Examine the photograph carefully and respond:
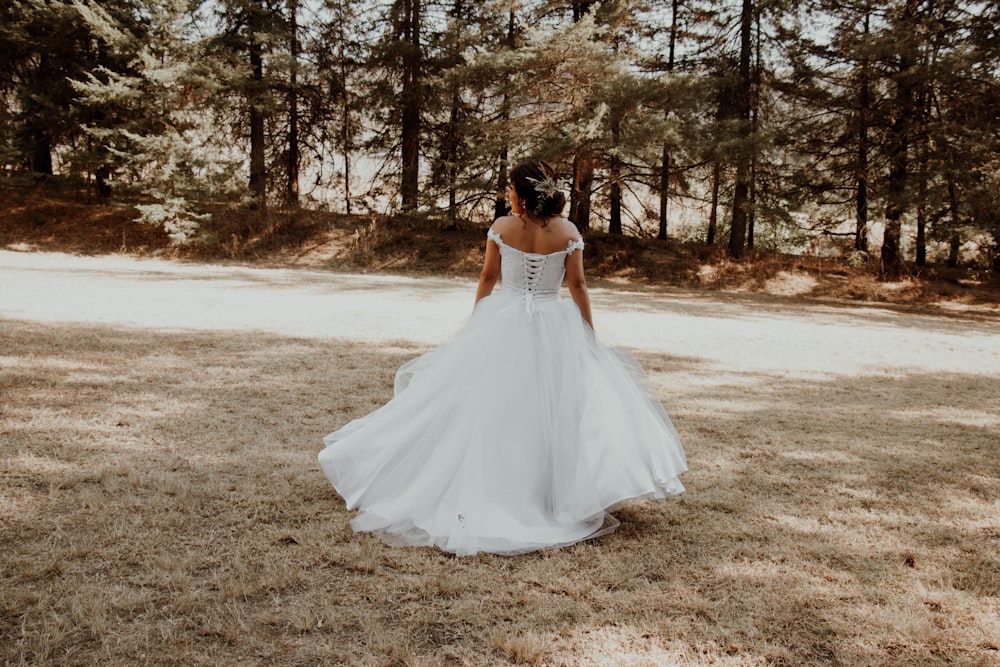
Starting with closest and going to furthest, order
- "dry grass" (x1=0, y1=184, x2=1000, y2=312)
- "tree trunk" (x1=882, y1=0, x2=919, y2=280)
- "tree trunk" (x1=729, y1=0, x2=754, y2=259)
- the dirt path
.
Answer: the dirt path
"tree trunk" (x1=882, y1=0, x2=919, y2=280)
"tree trunk" (x1=729, y1=0, x2=754, y2=259)
"dry grass" (x1=0, y1=184, x2=1000, y2=312)

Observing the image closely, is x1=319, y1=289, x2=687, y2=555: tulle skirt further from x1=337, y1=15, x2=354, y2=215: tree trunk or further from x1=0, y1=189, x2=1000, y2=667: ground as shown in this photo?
x1=337, y1=15, x2=354, y2=215: tree trunk

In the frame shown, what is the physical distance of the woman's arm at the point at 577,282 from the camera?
13.1 feet

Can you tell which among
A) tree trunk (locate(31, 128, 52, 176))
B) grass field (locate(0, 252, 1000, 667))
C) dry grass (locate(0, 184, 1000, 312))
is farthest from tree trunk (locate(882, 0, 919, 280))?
tree trunk (locate(31, 128, 52, 176))

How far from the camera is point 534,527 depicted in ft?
11.3

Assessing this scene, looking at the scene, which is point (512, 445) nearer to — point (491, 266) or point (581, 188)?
point (491, 266)

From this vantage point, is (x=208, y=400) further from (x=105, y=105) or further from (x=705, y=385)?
(x=105, y=105)

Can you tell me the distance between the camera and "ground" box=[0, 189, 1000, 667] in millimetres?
2576

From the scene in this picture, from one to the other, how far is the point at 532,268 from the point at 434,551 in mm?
1730

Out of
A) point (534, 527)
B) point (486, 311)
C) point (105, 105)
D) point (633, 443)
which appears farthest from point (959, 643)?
point (105, 105)

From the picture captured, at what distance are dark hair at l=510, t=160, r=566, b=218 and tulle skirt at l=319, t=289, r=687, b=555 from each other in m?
0.54

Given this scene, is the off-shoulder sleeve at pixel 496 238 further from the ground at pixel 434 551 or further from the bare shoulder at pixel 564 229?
the ground at pixel 434 551

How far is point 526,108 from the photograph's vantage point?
19781 mm

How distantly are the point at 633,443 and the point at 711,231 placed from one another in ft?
69.7

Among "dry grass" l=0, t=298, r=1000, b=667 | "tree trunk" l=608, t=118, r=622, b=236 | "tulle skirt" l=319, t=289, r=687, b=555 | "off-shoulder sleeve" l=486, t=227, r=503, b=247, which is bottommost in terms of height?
"dry grass" l=0, t=298, r=1000, b=667
